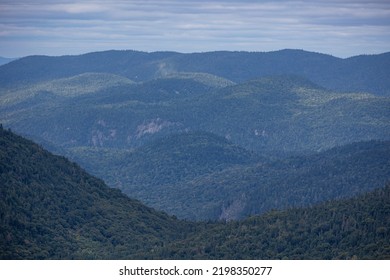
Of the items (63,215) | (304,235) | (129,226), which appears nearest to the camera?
(304,235)

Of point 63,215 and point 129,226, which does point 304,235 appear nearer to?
point 129,226

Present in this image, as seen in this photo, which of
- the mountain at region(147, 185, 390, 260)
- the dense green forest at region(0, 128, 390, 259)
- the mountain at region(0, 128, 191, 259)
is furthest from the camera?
the mountain at region(0, 128, 191, 259)

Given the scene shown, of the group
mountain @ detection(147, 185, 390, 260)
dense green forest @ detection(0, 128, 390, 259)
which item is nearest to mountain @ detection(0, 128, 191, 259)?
dense green forest @ detection(0, 128, 390, 259)

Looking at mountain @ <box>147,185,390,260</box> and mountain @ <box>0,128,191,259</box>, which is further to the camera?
mountain @ <box>0,128,191,259</box>

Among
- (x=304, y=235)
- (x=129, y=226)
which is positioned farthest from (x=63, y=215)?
(x=304, y=235)

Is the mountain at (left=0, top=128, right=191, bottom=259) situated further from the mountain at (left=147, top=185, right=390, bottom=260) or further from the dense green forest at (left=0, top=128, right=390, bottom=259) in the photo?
the mountain at (left=147, top=185, right=390, bottom=260)
